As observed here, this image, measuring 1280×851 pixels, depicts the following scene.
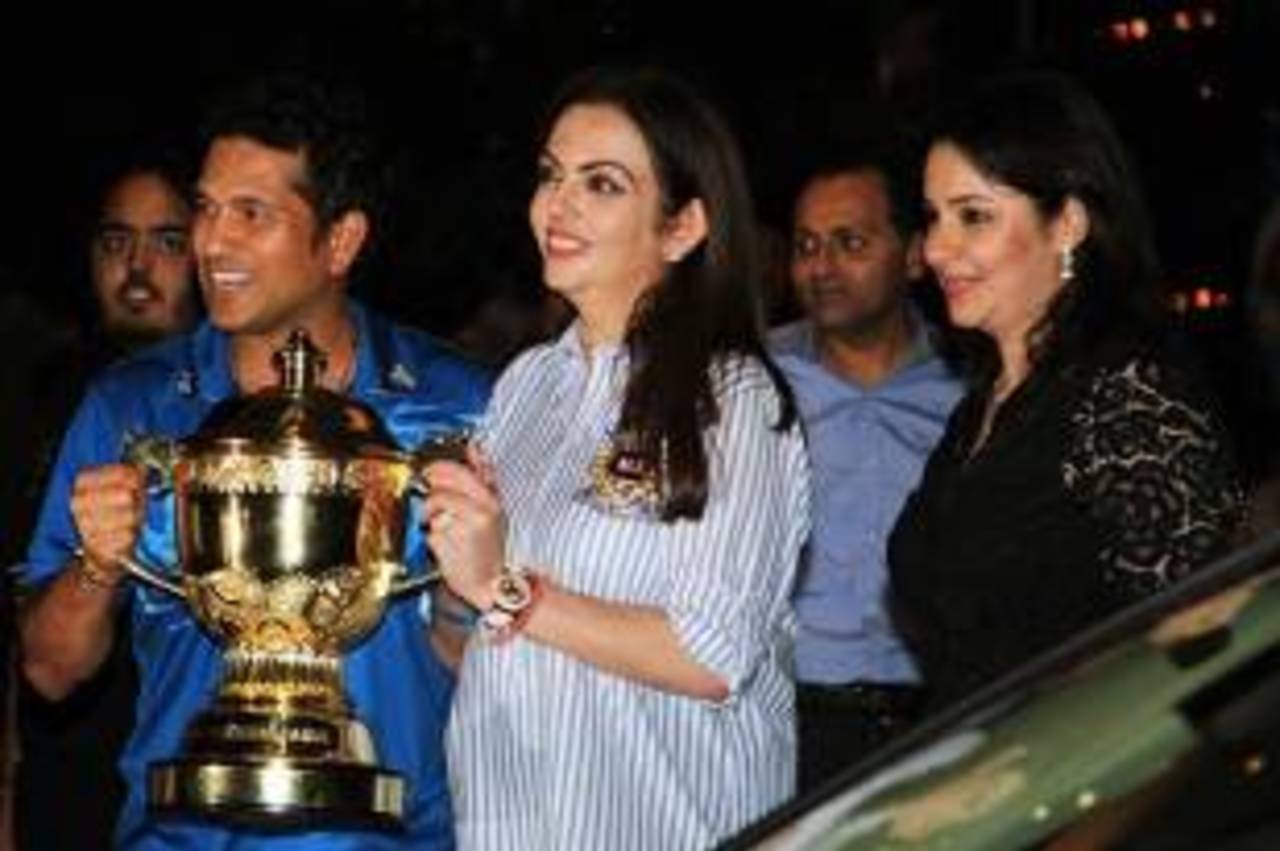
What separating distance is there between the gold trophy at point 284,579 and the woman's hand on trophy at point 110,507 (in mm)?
44

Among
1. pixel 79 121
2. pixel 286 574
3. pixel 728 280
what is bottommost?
pixel 286 574

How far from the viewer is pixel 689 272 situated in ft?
16.8

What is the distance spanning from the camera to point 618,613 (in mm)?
4852

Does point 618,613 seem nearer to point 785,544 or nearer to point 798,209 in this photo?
point 785,544

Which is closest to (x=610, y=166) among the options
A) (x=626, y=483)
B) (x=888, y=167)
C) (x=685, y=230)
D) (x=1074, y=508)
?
A: (x=685, y=230)

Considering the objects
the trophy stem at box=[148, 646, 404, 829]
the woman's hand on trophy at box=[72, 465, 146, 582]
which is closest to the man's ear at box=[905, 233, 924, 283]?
the trophy stem at box=[148, 646, 404, 829]

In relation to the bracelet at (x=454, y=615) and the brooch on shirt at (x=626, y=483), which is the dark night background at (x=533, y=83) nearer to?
the bracelet at (x=454, y=615)

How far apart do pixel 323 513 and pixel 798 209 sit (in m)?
3.58

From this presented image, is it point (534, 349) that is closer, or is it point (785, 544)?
point (785, 544)

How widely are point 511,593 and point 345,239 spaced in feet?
3.03

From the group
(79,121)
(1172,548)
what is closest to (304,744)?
(1172,548)

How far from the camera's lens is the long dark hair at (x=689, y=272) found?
4977 mm

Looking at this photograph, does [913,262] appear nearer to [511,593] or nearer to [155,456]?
[155,456]

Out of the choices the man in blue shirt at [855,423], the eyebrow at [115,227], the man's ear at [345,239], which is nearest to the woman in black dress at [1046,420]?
the man's ear at [345,239]
